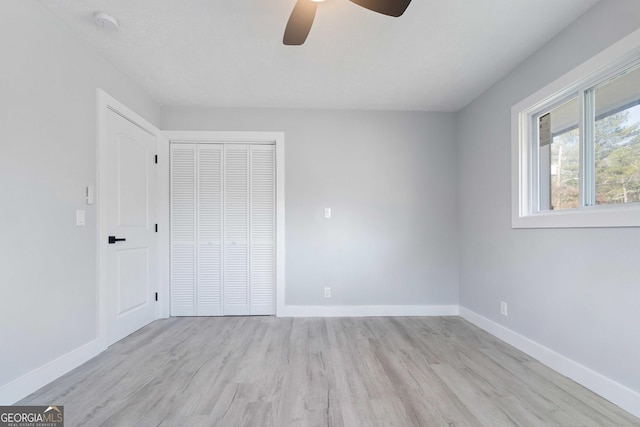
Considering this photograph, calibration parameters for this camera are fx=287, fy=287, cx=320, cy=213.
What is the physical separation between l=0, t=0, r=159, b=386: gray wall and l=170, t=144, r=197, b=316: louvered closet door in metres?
1.11

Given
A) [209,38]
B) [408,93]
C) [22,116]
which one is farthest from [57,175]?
[408,93]

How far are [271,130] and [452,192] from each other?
2341mm

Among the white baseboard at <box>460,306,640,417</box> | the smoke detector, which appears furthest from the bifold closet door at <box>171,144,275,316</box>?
the white baseboard at <box>460,306,640,417</box>

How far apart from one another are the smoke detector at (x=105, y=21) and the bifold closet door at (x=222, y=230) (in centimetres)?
153

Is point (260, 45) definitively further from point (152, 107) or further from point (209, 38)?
point (152, 107)

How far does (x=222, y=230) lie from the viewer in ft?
11.3

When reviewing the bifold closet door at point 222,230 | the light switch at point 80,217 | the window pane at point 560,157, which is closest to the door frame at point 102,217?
the light switch at point 80,217

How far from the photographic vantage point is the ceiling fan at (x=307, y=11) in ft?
4.69

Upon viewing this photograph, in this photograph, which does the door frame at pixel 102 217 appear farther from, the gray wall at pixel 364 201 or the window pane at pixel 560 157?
the window pane at pixel 560 157

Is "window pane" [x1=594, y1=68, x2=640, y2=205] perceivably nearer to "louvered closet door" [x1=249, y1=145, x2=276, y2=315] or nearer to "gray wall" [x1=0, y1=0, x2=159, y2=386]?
"louvered closet door" [x1=249, y1=145, x2=276, y2=315]

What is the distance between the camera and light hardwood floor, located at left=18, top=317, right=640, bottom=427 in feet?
5.19

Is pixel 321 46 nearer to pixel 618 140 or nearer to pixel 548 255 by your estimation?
pixel 618 140

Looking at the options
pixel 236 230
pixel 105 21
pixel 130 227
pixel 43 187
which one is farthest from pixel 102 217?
pixel 105 21

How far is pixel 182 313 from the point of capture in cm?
339
